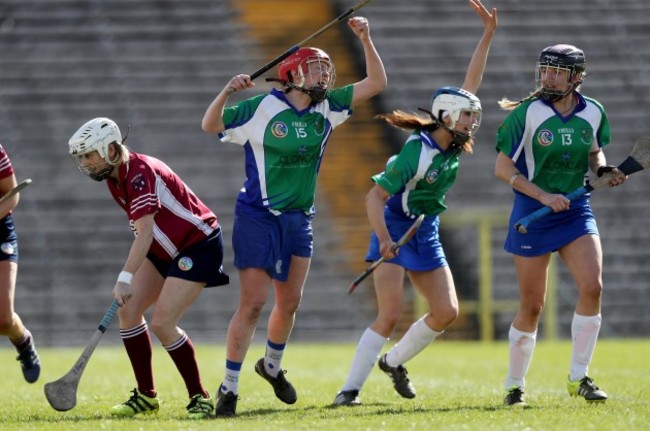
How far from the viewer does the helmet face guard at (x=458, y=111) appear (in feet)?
23.4

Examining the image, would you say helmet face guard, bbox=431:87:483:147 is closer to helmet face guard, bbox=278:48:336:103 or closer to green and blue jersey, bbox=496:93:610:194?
green and blue jersey, bbox=496:93:610:194

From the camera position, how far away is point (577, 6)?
2073 centimetres

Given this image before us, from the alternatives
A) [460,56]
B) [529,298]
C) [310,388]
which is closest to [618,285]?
[460,56]

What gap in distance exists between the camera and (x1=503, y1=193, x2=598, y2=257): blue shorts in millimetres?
7070

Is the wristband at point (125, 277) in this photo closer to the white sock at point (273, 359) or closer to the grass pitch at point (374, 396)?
the grass pitch at point (374, 396)

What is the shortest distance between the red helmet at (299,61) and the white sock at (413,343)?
1714mm

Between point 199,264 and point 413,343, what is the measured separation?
1.59 m

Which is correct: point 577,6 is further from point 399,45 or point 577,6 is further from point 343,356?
point 343,356

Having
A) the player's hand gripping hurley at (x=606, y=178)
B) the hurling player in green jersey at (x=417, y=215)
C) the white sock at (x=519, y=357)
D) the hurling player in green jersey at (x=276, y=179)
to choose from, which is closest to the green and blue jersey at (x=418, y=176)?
the hurling player in green jersey at (x=417, y=215)

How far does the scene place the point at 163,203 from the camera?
6.76m

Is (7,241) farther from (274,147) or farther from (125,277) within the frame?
(274,147)

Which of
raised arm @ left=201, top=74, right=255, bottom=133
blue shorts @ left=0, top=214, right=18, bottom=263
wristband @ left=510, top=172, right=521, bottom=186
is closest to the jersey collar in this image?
raised arm @ left=201, top=74, right=255, bottom=133

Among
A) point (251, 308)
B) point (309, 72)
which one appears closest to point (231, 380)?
point (251, 308)

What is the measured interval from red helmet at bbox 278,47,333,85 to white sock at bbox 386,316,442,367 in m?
1.71
